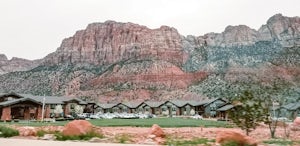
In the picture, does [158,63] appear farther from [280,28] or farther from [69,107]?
[280,28]

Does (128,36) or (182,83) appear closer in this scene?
(182,83)

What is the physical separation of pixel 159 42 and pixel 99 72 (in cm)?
3154

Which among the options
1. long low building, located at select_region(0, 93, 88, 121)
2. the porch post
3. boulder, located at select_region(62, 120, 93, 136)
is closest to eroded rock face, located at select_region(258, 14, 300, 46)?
long low building, located at select_region(0, 93, 88, 121)

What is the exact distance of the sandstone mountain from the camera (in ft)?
376

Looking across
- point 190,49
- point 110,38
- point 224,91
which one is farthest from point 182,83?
point 110,38

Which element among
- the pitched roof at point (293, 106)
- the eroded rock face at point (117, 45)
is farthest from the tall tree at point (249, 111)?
the eroded rock face at point (117, 45)

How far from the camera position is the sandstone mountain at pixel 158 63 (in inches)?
4513

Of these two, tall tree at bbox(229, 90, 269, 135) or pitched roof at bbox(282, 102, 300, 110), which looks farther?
pitched roof at bbox(282, 102, 300, 110)

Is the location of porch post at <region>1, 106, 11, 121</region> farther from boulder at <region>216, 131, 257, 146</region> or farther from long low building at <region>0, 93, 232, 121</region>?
boulder at <region>216, 131, 257, 146</region>

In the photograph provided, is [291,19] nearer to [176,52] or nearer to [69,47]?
[176,52]

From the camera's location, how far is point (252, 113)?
88.9 ft

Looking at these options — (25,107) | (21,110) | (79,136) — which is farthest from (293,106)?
(79,136)

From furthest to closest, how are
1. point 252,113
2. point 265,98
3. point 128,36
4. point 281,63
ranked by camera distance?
1. point 128,36
2. point 281,63
3. point 265,98
4. point 252,113

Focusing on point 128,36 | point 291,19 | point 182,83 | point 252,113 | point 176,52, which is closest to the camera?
point 252,113
